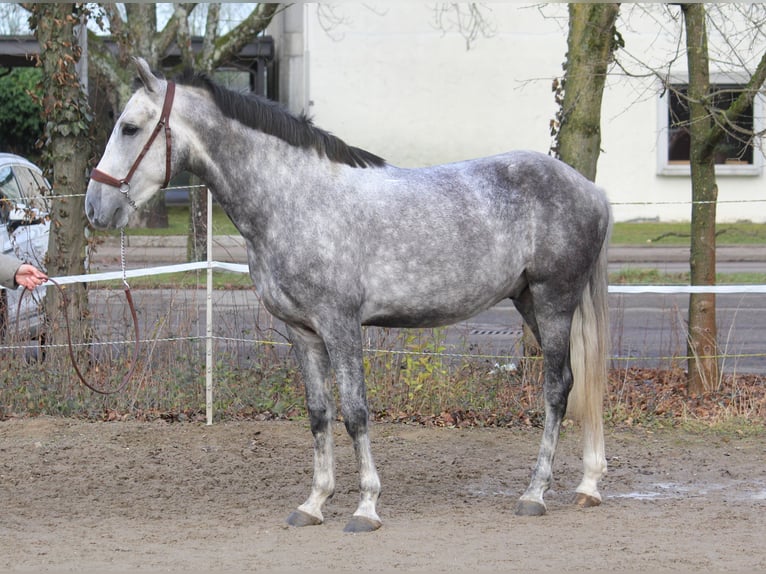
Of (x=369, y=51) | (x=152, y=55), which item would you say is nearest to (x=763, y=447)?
(x=152, y=55)

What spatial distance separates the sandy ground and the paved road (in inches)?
38.7

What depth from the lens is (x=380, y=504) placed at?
5723mm

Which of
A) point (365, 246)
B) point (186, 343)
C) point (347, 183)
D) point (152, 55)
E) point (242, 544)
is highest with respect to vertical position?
point (152, 55)

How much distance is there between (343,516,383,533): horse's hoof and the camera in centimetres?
512

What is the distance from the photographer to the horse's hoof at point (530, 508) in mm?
5465

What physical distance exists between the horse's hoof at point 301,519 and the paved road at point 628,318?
106 inches

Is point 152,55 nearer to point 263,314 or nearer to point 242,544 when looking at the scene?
point 263,314

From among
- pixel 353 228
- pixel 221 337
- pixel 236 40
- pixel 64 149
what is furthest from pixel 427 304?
pixel 236 40

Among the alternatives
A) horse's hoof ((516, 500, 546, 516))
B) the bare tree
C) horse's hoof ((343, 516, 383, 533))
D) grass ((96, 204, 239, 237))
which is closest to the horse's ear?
horse's hoof ((343, 516, 383, 533))

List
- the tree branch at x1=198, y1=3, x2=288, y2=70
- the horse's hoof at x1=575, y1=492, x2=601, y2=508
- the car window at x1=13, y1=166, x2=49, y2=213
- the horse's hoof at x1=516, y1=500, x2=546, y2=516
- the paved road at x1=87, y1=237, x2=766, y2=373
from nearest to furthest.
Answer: the horse's hoof at x1=516, y1=500, x2=546, y2=516 → the horse's hoof at x1=575, y1=492, x2=601, y2=508 → the paved road at x1=87, y1=237, x2=766, y2=373 → the car window at x1=13, y1=166, x2=49, y2=213 → the tree branch at x1=198, y1=3, x2=288, y2=70

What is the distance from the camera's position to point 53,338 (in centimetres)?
835

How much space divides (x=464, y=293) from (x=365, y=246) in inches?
23.5

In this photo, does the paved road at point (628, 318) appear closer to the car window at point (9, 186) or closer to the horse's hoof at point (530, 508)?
the car window at point (9, 186)

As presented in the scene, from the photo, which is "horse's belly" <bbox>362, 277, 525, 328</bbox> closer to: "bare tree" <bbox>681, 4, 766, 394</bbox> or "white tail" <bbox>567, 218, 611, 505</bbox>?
"white tail" <bbox>567, 218, 611, 505</bbox>
